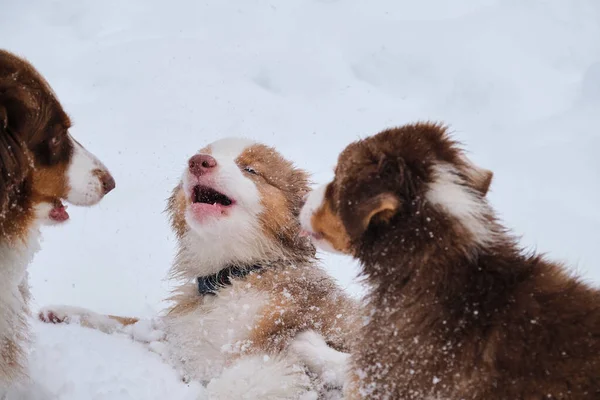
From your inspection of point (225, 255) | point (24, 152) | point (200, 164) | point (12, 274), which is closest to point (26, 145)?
point (24, 152)

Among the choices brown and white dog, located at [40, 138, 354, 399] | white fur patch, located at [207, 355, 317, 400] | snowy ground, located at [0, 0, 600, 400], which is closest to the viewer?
white fur patch, located at [207, 355, 317, 400]

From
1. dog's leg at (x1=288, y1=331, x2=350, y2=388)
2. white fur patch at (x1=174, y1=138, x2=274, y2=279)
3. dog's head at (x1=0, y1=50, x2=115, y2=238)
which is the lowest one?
dog's leg at (x1=288, y1=331, x2=350, y2=388)

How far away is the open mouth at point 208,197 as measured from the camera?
4.16 metres

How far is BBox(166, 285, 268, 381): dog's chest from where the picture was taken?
155 inches

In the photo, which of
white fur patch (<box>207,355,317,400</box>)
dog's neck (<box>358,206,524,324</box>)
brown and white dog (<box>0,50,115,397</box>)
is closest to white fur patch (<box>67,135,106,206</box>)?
brown and white dog (<box>0,50,115,397</box>)

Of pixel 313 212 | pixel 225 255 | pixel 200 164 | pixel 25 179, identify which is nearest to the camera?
pixel 313 212

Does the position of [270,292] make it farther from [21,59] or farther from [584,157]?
[584,157]

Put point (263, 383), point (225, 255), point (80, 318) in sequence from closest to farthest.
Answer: point (263, 383), point (225, 255), point (80, 318)

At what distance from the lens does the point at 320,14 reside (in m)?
9.47

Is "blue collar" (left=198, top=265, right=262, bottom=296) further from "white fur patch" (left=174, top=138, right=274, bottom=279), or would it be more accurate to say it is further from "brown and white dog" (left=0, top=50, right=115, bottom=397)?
"brown and white dog" (left=0, top=50, right=115, bottom=397)

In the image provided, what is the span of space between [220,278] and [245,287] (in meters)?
0.29

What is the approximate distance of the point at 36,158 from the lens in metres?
3.11

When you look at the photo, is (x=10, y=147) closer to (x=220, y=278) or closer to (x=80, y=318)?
(x=220, y=278)

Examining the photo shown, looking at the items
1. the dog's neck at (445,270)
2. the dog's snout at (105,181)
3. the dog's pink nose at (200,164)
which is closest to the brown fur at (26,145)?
the dog's snout at (105,181)
